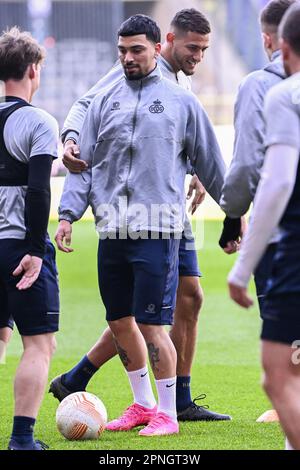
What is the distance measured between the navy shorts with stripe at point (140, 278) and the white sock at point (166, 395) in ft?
1.17

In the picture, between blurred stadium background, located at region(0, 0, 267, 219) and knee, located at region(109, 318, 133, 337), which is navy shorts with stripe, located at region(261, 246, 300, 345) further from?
blurred stadium background, located at region(0, 0, 267, 219)

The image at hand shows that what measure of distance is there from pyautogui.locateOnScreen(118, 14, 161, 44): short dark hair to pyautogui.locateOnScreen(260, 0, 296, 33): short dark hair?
894mm

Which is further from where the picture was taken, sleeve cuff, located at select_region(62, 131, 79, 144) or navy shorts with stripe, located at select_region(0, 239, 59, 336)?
sleeve cuff, located at select_region(62, 131, 79, 144)

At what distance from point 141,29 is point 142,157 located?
30.1 inches

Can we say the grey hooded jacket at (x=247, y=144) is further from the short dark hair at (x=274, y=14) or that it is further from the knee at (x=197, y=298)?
the knee at (x=197, y=298)

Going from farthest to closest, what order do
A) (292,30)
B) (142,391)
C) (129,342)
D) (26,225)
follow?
1. (142,391)
2. (129,342)
3. (26,225)
4. (292,30)

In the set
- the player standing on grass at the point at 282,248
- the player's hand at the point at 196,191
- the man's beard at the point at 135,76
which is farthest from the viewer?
the player's hand at the point at 196,191

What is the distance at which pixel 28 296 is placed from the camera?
18.7ft

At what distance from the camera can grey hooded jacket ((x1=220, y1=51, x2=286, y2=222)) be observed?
17.7 ft

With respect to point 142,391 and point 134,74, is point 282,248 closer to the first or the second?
point 134,74

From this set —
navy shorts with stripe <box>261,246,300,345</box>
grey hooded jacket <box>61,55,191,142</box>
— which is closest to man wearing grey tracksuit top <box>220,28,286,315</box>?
navy shorts with stripe <box>261,246,300,345</box>

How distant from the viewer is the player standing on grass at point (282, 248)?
14.0ft

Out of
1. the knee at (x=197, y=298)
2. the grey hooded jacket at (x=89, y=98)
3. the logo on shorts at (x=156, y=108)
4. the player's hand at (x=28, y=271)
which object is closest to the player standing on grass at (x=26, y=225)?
the player's hand at (x=28, y=271)

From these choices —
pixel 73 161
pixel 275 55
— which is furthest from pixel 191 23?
pixel 275 55
